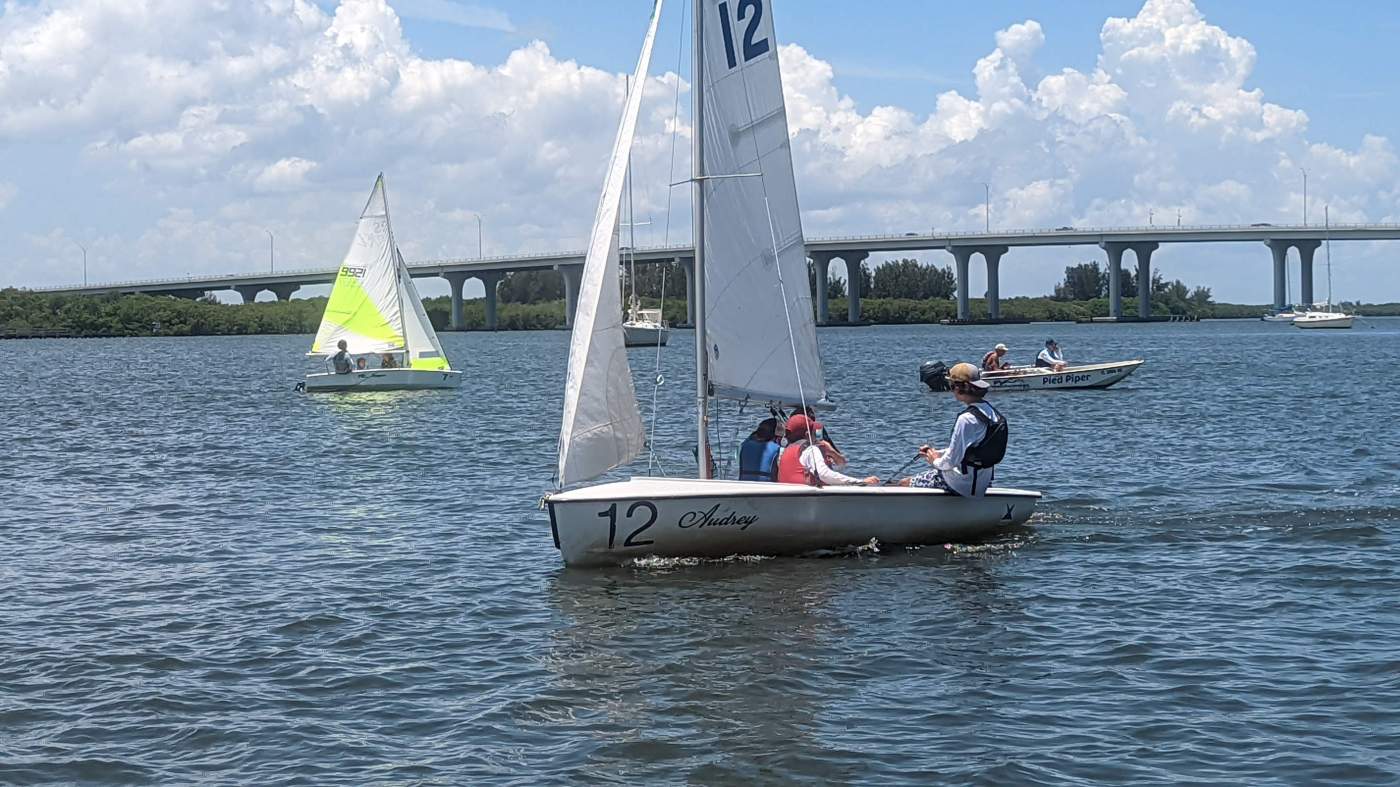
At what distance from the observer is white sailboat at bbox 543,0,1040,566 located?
54.2 ft

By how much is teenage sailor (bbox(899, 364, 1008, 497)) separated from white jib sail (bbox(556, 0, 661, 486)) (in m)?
3.52

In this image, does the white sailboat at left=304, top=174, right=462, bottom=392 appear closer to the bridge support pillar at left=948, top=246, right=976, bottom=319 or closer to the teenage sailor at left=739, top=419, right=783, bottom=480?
the teenage sailor at left=739, top=419, right=783, bottom=480

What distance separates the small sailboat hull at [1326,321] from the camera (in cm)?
15170

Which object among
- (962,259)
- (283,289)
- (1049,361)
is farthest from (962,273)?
(1049,361)

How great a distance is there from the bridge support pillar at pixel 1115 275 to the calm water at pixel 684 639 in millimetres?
123566

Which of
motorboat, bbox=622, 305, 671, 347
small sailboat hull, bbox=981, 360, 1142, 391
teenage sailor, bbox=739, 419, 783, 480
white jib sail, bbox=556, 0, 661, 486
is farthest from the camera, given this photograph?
motorboat, bbox=622, 305, 671, 347

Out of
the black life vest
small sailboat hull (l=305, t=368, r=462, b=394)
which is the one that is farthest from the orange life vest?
small sailboat hull (l=305, t=368, r=462, b=394)

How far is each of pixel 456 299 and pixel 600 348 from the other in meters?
145

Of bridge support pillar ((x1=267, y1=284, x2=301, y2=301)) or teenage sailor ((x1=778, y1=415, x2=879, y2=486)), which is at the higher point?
bridge support pillar ((x1=267, y1=284, x2=301, y2=301))

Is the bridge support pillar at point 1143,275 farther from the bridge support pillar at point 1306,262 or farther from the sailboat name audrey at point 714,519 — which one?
the sailboat name audrey at point 714,519

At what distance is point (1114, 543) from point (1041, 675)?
6.60m

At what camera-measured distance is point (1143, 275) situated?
158m

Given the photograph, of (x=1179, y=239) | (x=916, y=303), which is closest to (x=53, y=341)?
(x=916, y=303)

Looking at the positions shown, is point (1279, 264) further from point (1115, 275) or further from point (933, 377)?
point (933, 377)
